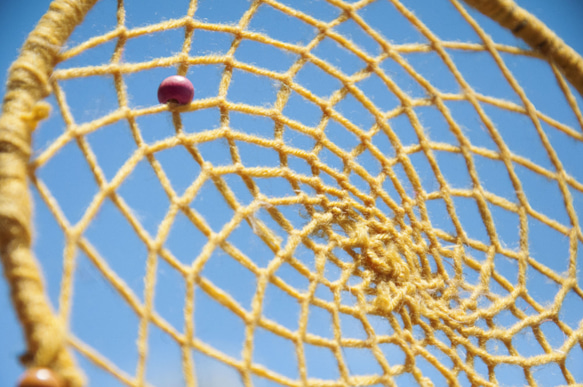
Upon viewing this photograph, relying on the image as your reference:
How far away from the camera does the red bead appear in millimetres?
600

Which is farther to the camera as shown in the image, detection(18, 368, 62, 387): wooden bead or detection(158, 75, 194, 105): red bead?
detection(158, 75, 194, 105): red bead

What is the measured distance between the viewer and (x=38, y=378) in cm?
32

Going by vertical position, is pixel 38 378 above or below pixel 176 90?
below

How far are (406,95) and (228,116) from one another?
31 centimetres

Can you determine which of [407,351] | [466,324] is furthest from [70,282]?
[466,324]

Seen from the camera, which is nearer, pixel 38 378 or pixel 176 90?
pixel 38 378

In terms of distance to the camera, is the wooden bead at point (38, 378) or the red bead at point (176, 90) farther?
the red bead at point (176, 90)

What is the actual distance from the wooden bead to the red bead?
1.22 ft

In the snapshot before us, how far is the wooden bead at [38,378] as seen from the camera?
0.31 m

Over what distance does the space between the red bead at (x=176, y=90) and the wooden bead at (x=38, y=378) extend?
1.22ft

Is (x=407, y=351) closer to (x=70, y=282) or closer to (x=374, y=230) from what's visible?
(x=374, y=230)

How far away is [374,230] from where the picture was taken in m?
0.74

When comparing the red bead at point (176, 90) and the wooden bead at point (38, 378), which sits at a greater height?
the red bead at point (176, 90)

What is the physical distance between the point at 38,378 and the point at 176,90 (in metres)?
0.38
